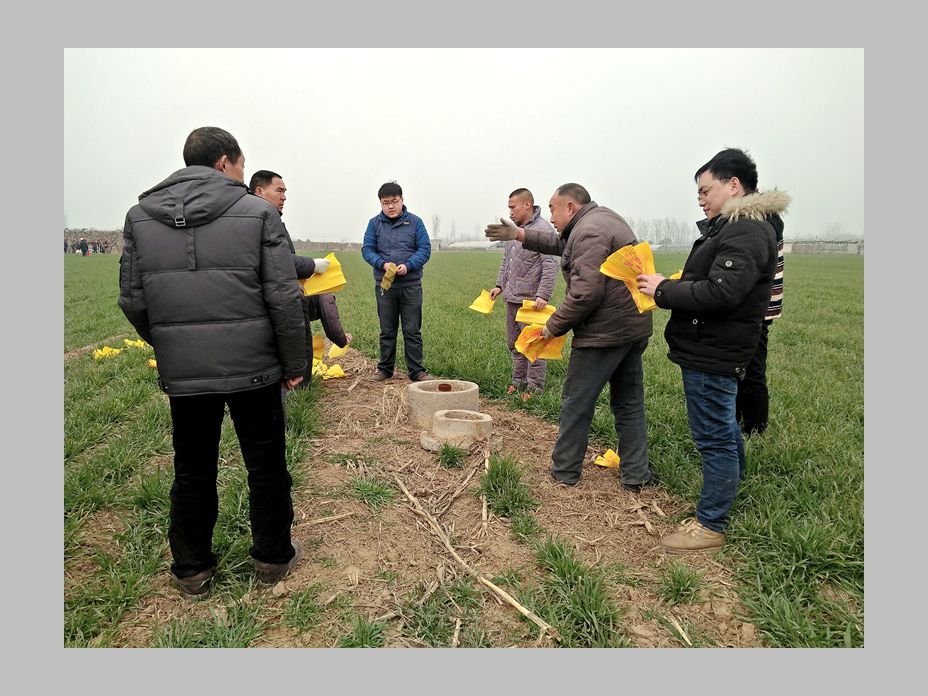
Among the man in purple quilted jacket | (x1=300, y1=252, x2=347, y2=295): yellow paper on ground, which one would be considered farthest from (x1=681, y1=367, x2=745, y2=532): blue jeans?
(x1=300, y1=252, x2=347, y2=295): yellow paper on ground

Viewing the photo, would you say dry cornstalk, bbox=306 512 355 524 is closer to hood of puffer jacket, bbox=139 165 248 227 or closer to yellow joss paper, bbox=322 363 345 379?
hood of puffer jacket, bbox=139 165 248 227

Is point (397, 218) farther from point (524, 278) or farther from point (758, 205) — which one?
point (758, 205)

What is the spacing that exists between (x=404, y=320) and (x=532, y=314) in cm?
239

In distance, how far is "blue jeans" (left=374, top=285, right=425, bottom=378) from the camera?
714 centimetres

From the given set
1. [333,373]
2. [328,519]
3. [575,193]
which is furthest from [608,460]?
[333,373]

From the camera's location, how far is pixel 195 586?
318 cm

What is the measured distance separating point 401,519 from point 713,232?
9.09 ft

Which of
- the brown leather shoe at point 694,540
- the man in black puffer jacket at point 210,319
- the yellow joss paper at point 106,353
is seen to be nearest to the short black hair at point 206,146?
the man in black puffer jacket at point 210,319

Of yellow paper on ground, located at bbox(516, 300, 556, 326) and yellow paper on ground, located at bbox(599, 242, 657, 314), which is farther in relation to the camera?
yellow paper on ground, located at bbox(516, 300, 556, 326)

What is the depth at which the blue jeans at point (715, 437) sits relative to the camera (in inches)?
137

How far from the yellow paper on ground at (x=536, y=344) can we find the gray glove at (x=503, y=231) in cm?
86

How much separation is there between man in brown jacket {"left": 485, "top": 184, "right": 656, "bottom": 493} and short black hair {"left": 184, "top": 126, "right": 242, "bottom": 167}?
2.41m

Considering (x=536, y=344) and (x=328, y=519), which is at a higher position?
(x=536, y=344)

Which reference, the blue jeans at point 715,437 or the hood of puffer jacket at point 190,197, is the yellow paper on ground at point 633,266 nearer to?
the blue jeans at point 715,437
